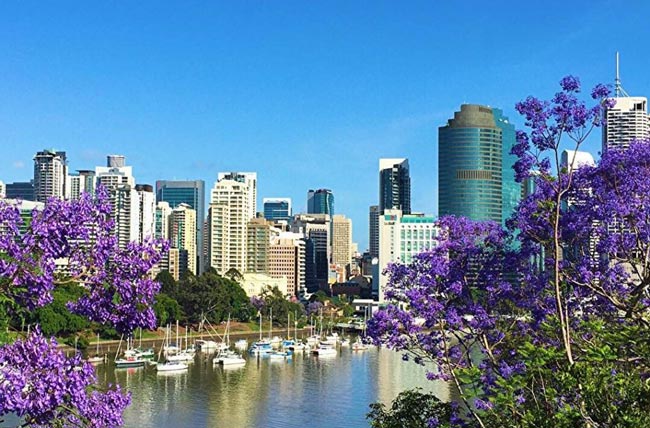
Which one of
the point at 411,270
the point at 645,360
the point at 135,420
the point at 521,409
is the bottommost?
the point at 135,420

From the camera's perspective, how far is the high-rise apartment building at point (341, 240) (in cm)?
16750

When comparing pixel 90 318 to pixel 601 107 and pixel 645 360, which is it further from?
pixel 601 107

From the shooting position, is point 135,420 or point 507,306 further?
point 135,420

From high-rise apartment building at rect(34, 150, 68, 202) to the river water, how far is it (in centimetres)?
7820

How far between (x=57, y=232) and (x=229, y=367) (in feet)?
136

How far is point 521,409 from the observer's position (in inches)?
316

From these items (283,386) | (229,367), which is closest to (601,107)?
(283,386)

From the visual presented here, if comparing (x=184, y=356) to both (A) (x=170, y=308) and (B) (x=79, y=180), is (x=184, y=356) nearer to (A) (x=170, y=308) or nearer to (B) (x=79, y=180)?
(A) (x=170, y=308)

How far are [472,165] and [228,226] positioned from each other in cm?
3698

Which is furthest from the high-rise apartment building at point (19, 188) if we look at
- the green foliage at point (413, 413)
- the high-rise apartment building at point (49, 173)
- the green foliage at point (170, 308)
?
the green foliage at point (413, 413)

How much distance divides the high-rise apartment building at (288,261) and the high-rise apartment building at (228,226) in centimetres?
458

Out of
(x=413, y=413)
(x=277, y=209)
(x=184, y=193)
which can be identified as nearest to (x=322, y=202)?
(x=277, y=209)

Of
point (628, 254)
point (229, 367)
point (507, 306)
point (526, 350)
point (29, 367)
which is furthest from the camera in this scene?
point (229, 367)

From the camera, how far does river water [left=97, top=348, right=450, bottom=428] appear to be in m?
30.1
